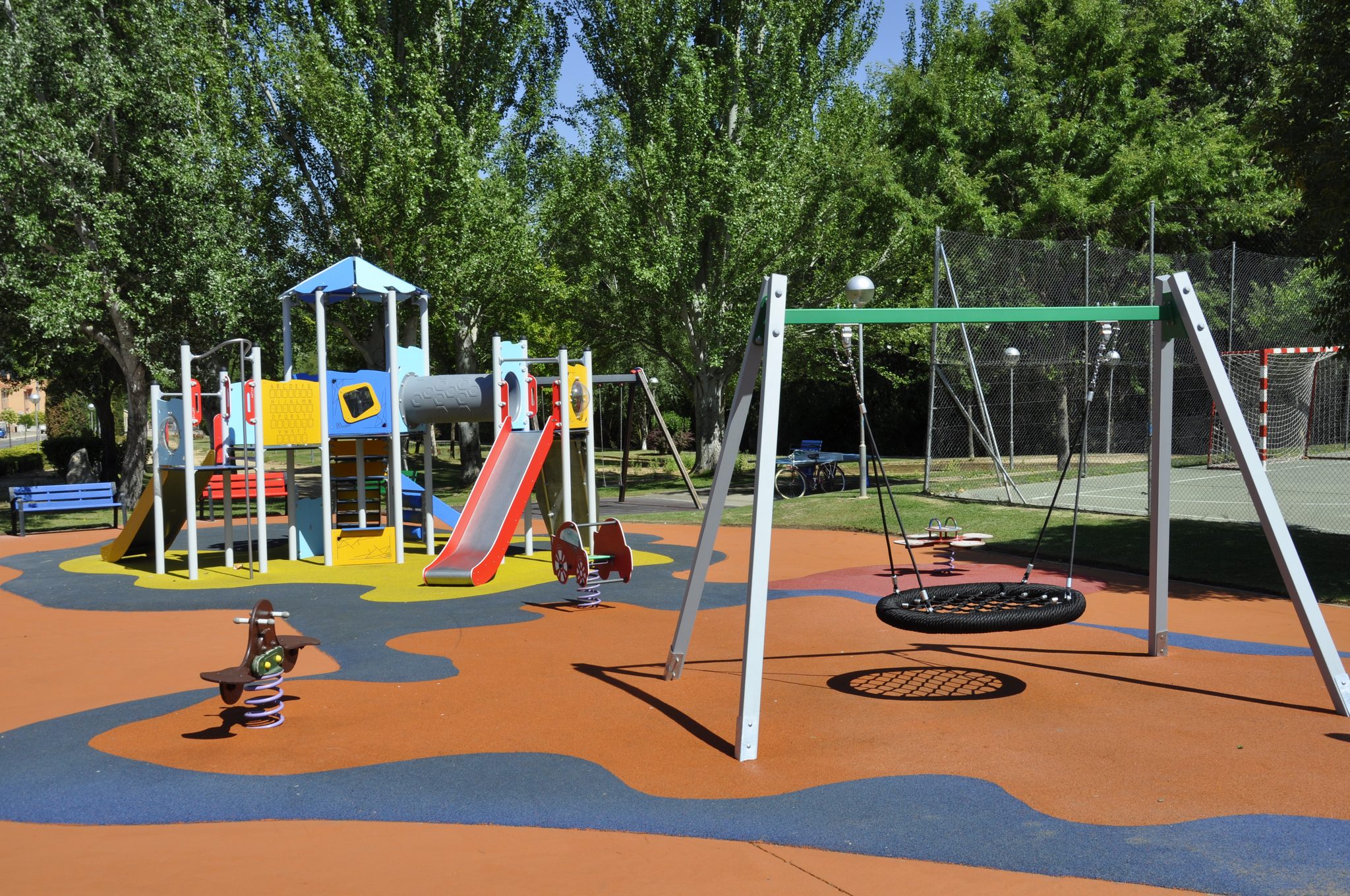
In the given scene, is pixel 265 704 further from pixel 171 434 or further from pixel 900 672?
pixel 171 434

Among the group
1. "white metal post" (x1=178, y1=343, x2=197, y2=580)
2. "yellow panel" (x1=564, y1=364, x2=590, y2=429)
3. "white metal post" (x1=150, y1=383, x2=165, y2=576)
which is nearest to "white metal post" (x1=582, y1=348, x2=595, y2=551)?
"yellow panel" (x1=564, y1=364, x2=590, y2=429)

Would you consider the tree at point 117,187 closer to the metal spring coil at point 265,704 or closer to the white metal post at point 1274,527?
the metal spring coil at point 265,704

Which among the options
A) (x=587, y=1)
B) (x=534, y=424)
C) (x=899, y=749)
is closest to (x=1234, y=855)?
(x=899, y=749)

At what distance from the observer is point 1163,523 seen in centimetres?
728

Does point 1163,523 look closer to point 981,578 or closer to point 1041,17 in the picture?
point 981,578

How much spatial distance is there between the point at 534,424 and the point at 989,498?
28.1 feet

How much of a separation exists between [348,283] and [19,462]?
28.9m

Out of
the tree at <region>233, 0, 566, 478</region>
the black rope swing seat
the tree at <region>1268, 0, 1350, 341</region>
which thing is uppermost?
the tree at <region>233, 0, 566, 478</region>

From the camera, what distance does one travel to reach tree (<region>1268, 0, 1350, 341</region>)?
9.96 meters

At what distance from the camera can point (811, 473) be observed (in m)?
21.6

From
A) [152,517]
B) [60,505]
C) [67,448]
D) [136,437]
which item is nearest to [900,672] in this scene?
[152,517]

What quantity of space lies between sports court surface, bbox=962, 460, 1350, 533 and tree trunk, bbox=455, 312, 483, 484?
520 inches

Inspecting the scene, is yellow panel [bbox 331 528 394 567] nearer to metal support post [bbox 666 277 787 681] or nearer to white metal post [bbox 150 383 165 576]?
white metal post [bbox 150 383 165 576]

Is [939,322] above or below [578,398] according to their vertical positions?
above
